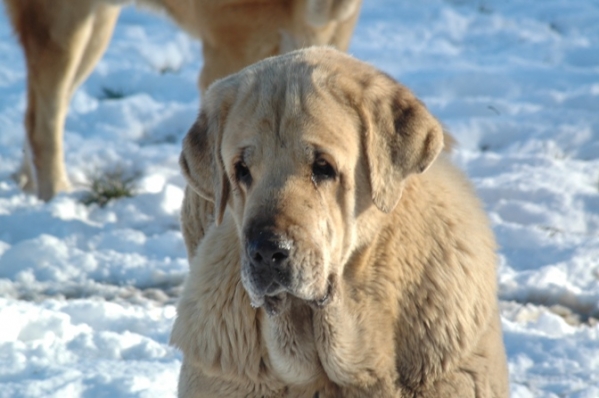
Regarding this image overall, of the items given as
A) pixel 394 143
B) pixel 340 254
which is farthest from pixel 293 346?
pixel 394 143

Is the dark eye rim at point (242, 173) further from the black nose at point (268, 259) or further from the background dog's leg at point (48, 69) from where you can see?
the background dog's leg at point (48, 69)

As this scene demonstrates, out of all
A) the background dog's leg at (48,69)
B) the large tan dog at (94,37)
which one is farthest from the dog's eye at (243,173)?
the background dog's leg at (48,69)

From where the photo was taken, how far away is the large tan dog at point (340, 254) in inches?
111

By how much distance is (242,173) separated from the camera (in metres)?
2.91

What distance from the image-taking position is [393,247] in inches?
117

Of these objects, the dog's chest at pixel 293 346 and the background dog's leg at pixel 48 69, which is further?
the background dog's leg at pixel 48 69

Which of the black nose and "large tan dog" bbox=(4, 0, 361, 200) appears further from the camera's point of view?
"large tan dog" bbox=(4, 0, 361, 200)

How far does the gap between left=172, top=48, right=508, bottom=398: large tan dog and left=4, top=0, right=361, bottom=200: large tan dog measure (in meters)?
2.44

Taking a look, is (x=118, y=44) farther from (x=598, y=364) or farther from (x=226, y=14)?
(x=598, y=364)

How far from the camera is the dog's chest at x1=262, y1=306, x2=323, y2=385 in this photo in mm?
2973

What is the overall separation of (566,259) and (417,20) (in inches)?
188

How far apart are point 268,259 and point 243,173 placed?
37cm

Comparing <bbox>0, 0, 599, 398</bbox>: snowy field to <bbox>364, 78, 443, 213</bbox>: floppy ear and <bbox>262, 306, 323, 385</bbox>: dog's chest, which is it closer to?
<bbox>262, 306, 323, 385</bbox>: dog's chest

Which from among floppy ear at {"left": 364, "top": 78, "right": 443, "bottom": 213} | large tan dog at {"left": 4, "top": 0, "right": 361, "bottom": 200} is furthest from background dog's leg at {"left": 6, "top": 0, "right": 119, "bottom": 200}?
floppy ear at {"left": 364, "top": 78, "right": 443, "bottom": 213}
